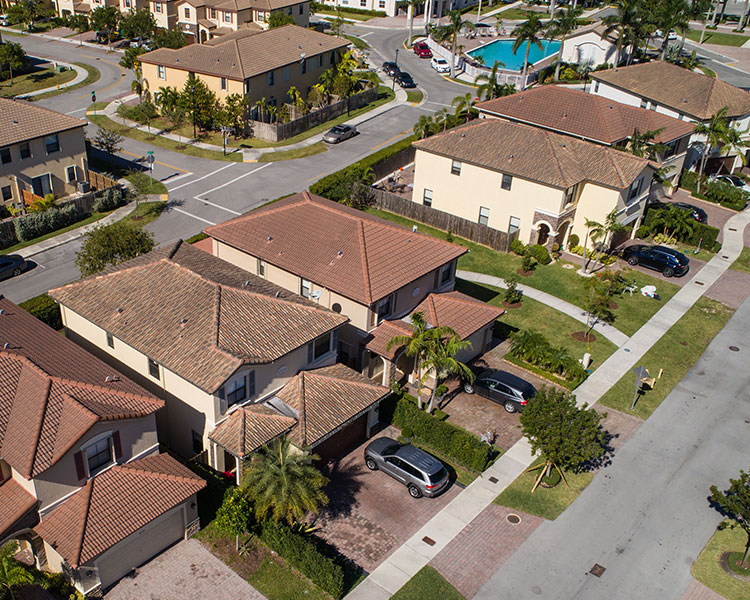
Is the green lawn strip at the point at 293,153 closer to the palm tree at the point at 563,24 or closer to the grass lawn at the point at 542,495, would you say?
the palm tree at the point at 563,24

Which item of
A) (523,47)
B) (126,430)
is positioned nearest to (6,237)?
(126,430)

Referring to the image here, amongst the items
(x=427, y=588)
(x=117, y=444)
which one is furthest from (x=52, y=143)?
(x=427, y=588)

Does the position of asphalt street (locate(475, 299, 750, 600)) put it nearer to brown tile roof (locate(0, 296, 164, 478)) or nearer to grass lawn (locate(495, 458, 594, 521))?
grass lawn (locate(495, 458, 594, 521))

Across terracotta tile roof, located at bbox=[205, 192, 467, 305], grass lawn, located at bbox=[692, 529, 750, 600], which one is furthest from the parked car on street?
grass lawn, located at bbox=[692, 529, 750, 600]

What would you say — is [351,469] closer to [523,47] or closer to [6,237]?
[6,237]

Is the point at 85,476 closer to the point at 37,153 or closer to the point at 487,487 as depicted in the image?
the point at 487,487

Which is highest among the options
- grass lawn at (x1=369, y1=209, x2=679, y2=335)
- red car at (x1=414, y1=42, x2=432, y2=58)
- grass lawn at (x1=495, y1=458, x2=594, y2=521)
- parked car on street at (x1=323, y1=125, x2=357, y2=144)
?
red car at (x1=414, y1=42, x2=432, y2=58)
